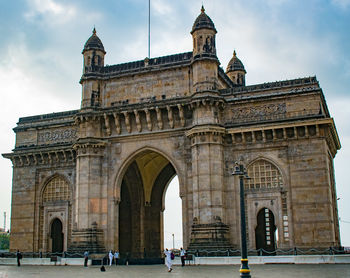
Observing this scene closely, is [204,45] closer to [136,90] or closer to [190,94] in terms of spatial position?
[190,94]

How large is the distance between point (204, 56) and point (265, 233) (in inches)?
572

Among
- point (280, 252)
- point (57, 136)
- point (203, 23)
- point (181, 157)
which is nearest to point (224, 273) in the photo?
point (280, 252)

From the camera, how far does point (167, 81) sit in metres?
35.3

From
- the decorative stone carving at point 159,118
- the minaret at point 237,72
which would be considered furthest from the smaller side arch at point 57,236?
the minaret at point 237,72

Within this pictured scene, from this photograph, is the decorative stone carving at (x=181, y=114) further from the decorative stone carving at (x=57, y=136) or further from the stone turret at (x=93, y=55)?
the decorative stone carving at (x=57, y=136)

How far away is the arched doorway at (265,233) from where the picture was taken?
37188mm

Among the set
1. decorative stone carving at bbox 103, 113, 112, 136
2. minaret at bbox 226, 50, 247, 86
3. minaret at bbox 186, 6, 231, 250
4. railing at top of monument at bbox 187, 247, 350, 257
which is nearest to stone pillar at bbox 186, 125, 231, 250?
minaret at bbox 186, 6, 231, 250

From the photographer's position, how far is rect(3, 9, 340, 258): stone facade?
102 feet

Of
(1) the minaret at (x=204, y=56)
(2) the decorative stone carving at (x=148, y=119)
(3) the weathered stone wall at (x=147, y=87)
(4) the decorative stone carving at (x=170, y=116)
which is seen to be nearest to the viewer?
(1) the minaret at (x=204, y=56)

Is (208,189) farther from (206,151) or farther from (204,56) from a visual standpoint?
(204,56)

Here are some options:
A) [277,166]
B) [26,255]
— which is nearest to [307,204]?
[277,166]

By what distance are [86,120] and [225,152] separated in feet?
34.3

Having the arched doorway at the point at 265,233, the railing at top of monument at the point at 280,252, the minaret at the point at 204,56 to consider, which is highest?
the minaret at the point at 204,56

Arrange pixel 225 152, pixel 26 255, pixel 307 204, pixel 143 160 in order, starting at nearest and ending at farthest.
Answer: pixel 307 204, pixel 225 152, pixel 26 255, pixel 143 160
